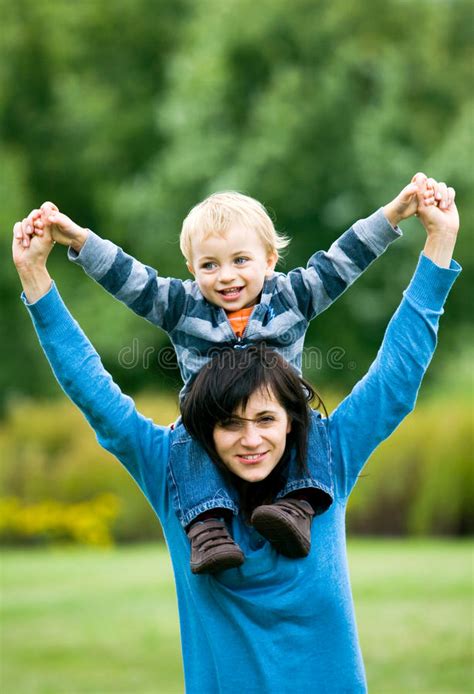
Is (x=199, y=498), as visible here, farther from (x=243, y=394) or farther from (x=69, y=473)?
(x=69, y=473)

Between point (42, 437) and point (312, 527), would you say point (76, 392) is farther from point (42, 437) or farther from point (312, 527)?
point (42, 437)

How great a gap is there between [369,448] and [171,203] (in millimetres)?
21377

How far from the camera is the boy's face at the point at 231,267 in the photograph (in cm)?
349

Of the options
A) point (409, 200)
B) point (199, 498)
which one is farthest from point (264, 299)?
point (199, 498)

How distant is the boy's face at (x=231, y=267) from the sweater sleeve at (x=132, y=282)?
0.10 metres

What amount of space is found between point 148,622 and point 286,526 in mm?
A: 7439

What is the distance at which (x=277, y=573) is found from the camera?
116 inches

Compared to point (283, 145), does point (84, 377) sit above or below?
below

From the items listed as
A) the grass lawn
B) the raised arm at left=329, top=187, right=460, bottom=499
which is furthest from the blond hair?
the grass lawn

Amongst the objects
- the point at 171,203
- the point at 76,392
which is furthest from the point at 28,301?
the point at 171,203

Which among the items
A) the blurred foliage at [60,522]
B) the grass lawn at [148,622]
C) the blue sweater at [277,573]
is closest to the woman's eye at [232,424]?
the blue sweater at [277,573]

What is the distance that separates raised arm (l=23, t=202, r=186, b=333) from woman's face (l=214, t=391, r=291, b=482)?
1.88ft

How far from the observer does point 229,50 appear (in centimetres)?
2381

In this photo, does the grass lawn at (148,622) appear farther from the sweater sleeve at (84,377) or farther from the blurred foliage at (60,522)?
the sweater sleeve at (84,377)
